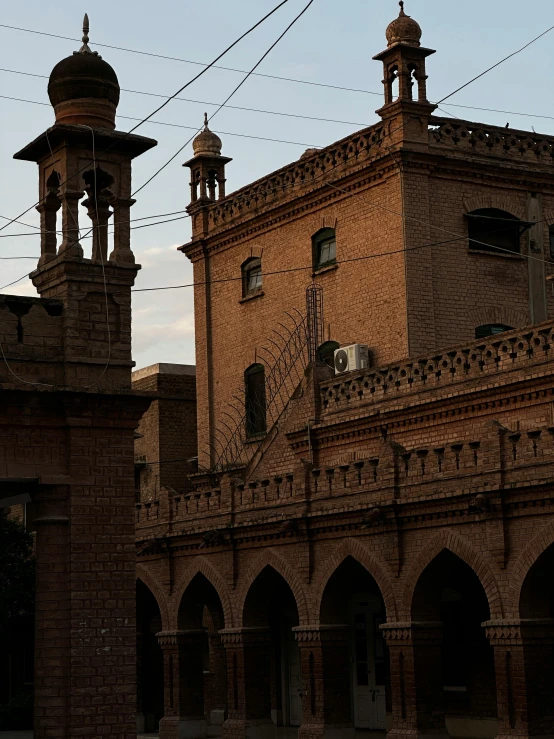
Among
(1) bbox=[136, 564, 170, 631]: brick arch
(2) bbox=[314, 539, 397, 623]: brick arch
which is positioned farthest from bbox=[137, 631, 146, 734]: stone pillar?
(2) bbox=[314, 539, 397, 623]: brick arch

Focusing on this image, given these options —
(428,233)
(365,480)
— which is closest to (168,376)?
(428,233)

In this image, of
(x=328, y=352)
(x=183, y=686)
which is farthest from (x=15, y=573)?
(x=328, y=352)

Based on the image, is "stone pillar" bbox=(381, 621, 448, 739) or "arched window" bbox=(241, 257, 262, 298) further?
"arched window" bbox=(241, 257, 262, 298)

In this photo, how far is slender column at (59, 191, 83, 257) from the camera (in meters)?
19.8

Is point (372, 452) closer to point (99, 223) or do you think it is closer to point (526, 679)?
point (526, 679)

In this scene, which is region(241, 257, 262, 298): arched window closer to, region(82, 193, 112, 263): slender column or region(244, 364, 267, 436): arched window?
region(244, 364, 267, 436): arched window

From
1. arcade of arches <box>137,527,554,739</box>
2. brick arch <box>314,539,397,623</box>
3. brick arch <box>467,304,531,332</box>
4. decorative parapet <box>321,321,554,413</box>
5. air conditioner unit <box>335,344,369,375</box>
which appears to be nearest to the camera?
arcade of arches <box>137,527,554,739</box>

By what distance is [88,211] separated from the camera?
20.3 metres

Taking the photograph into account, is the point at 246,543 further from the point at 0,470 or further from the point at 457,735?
the point at 0,470

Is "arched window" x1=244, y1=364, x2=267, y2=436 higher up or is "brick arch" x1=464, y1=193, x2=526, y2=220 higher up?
"brick arch" x1=464, y1=193, x2=526, y2=220

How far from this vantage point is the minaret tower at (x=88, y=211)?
1962 centimetres

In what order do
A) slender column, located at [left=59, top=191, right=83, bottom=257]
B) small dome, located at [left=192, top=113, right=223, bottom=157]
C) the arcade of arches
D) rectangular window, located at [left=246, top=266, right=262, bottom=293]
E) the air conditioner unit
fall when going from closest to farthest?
1. slender column, located at [left=59, top=191, right=83, bottom=257]
2. the arcade of arches
3. the air conditioner unit
4. rectangular window, located at [left=246, top=266, right=262, bottom=293]
5. small dome, located at [left=192, top=113, right=223, bottom=157]

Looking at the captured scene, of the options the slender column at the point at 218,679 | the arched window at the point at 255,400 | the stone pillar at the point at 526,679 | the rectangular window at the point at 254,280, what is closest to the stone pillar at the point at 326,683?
the stone pillar at the point at 526,679

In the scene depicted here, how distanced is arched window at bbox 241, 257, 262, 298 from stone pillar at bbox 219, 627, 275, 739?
9785 mm
